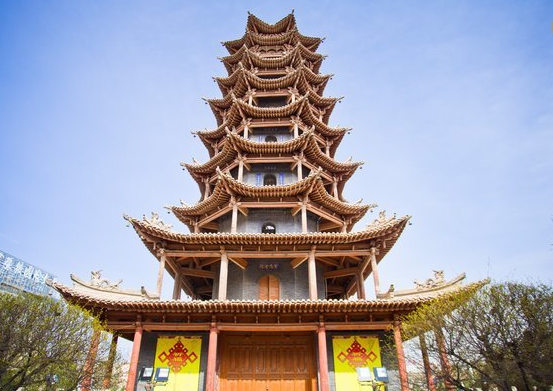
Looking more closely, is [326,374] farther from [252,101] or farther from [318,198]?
[252,101]

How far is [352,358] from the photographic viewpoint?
13.9 metres

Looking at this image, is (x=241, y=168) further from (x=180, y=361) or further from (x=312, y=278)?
(x=180, y=361)

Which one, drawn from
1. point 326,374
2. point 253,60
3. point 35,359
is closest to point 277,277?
point 326,374

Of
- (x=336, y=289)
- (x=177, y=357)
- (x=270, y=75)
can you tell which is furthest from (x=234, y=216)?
(x=270, y=75)

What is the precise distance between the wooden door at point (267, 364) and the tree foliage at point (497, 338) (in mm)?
5387

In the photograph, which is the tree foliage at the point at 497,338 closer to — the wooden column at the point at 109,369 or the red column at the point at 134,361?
the red column at the point at 134,361

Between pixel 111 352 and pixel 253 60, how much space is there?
2017 cm

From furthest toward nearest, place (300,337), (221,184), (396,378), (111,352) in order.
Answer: (221,184), (300,337), (396,378), (111,352)

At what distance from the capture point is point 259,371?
47.0 ft

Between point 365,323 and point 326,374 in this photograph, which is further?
point 365,323

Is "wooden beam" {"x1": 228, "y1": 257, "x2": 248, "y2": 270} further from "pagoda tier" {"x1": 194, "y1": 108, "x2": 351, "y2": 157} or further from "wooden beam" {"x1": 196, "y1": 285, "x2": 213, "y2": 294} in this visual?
"pagoda tier" {"x1": 194, "y1": 108, "x2": 351, "y2": 157}

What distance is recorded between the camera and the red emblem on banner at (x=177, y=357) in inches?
546

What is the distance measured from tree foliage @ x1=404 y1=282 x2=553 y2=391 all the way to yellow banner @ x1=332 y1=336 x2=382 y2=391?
369cm

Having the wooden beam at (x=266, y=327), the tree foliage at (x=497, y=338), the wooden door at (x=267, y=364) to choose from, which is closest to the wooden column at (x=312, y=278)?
the wooden beam at (x=266, y=327)
